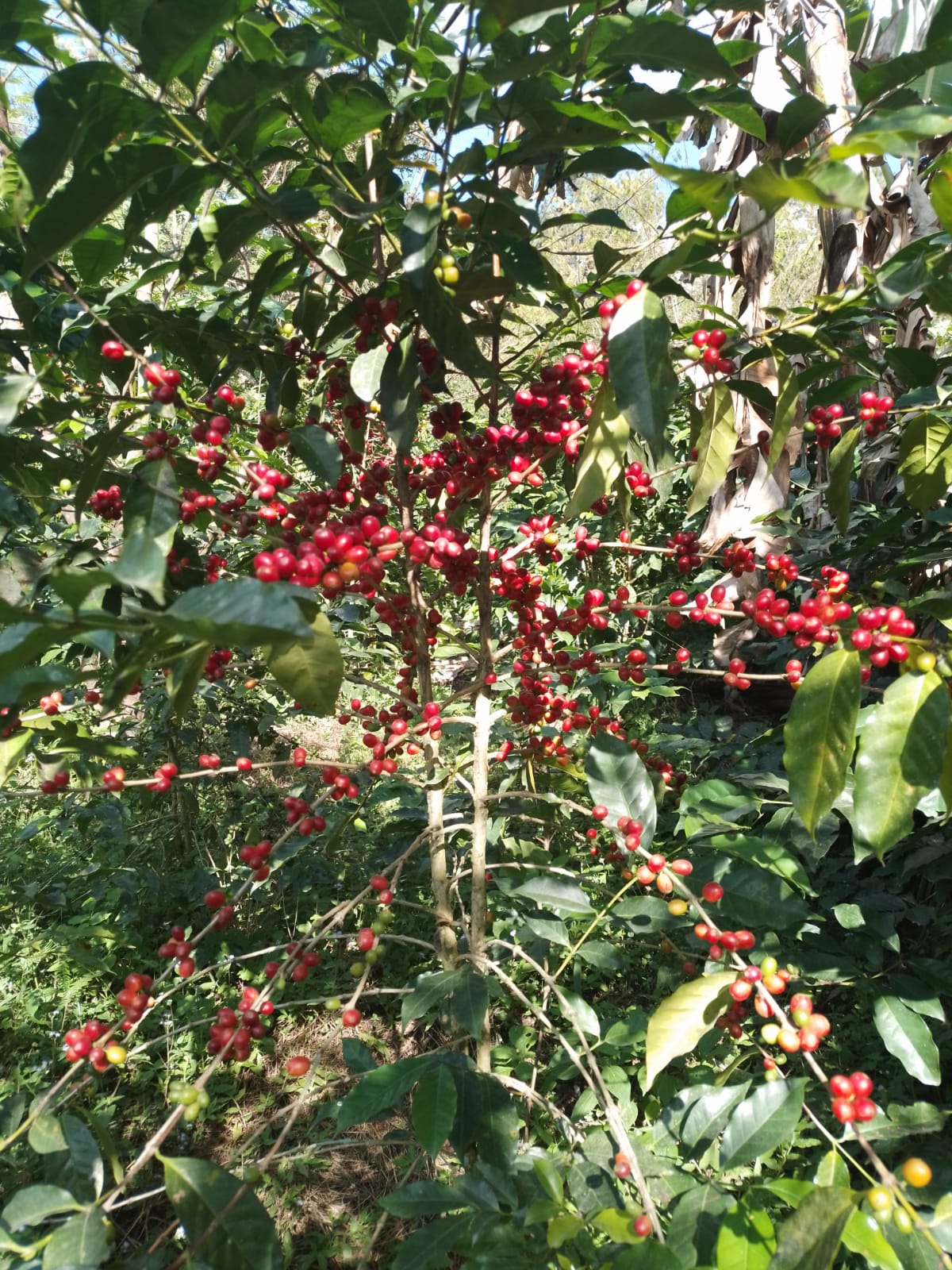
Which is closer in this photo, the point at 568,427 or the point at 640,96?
the point at 640,96

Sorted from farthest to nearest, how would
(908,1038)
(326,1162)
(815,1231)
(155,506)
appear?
(326,1162)
(908,1038)
(155,506)
(815,1231)

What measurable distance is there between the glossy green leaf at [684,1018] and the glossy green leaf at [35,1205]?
489 mm

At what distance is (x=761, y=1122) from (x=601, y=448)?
0.66 metres

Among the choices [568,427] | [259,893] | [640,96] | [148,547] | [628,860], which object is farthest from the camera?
[259,893]

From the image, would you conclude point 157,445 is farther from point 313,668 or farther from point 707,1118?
point 707,1118

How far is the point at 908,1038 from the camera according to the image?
110cm

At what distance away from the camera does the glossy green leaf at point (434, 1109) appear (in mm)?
721

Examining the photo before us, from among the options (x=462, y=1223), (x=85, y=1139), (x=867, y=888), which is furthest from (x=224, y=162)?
(x=867, y=888)

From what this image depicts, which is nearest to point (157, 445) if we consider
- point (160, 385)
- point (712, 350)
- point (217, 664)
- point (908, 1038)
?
point (160, 385)

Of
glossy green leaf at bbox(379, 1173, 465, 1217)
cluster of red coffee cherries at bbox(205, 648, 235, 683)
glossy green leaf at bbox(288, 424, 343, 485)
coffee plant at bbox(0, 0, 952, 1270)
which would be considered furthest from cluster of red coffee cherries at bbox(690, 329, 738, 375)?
glossy green leaf at bbox(379, 1173, 465, 1217)

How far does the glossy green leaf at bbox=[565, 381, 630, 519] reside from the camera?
0.77 meters

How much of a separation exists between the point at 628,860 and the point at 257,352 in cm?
79

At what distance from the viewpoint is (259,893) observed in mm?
2070

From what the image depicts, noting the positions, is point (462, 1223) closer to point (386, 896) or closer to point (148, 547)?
point (386, 896)
